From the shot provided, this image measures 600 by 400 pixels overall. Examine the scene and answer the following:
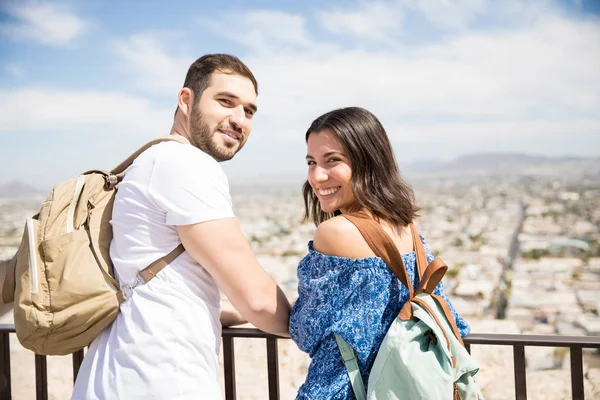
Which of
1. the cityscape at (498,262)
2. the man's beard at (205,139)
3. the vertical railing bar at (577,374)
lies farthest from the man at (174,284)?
the vertical railing bar at (577,374)

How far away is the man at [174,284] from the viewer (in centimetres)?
128

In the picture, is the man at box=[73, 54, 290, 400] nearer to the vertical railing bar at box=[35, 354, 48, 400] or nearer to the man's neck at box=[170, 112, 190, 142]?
the man's neck at box=[170, 112, 190, 142]

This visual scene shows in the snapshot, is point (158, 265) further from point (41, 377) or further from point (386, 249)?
point (41, 377)

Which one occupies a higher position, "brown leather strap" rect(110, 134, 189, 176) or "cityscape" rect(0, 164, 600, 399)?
"brown leather strap" rect(110, 134, 189, 176)

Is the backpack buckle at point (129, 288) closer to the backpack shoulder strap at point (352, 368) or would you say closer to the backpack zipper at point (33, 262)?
the backpack zipper at point (33, 262)

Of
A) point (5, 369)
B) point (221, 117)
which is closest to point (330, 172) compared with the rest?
point (221, 117)

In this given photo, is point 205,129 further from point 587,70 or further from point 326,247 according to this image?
point 587,70

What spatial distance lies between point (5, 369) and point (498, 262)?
4987 centimetres

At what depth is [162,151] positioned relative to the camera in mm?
1337

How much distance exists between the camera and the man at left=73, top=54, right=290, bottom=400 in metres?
1.28

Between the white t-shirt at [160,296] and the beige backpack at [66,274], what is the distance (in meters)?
0.03

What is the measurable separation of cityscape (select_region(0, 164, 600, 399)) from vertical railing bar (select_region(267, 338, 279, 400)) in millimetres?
347

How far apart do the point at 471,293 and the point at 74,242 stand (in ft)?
116

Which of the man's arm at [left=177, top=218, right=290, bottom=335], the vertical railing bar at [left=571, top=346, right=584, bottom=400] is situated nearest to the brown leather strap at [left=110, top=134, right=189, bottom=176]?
the man's arm at [left=177, top=218, right=290, bottom=335]
